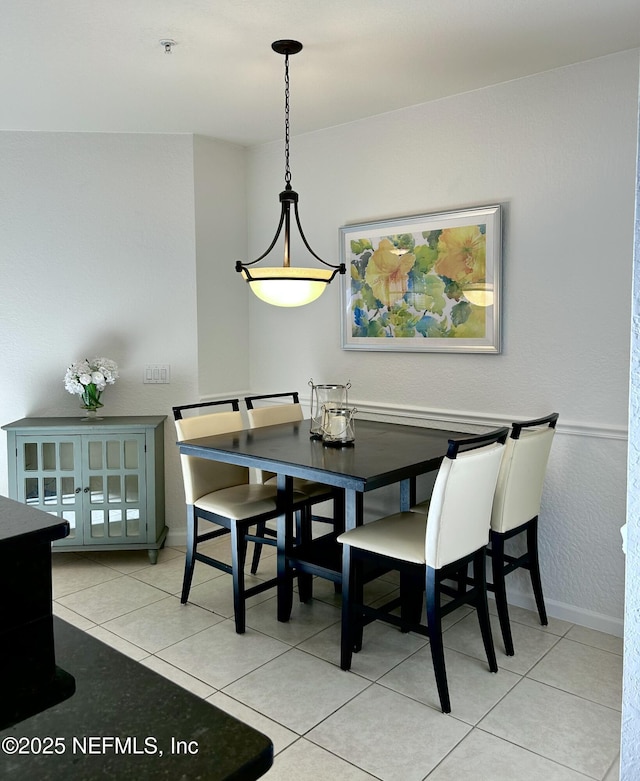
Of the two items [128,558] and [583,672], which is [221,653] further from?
[583,672]

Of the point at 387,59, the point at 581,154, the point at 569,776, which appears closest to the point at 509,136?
the point at 581,154

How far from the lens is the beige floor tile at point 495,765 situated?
2.03 m

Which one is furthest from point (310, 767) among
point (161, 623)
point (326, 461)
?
point (161, 623)

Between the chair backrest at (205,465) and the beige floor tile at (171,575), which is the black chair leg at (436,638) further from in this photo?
the beige floor tile at (171,575)

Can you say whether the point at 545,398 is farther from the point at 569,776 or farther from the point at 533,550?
the point at 569,776

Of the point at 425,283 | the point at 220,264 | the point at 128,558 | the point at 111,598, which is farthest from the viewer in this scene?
the point at 220,264

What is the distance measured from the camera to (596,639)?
2.93 meters

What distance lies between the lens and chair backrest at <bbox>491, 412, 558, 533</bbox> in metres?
2.73

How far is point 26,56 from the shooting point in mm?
2826

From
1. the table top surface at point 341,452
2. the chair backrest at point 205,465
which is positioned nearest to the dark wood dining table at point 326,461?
the table top surface at point 341,452

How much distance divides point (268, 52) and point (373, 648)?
2.60 metres

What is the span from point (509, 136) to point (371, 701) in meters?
2.59

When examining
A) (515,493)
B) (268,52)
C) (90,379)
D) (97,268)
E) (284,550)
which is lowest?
(284,550)

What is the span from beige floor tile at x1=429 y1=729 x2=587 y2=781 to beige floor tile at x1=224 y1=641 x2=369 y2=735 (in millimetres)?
475
